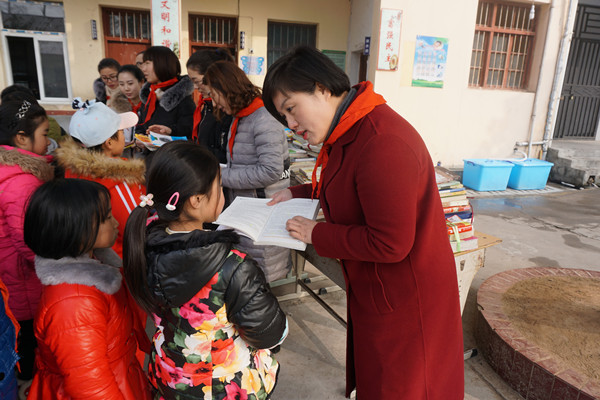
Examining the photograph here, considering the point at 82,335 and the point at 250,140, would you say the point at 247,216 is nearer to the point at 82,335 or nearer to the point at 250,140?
the point at 82,335

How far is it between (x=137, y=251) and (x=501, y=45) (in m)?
7.94

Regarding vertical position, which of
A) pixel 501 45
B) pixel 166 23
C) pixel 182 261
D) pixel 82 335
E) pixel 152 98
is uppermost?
pixel 501 45

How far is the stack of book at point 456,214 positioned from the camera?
6.23 feet

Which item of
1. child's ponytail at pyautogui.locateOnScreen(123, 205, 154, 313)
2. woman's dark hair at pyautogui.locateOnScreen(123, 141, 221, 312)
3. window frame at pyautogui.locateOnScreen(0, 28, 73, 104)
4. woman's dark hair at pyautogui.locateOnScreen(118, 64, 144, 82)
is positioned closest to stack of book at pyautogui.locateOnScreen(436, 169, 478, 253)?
woman's dark hair at pyautogui.locateOnScreen(123, 141, 221, 312)

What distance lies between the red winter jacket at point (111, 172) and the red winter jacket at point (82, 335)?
0.47 m

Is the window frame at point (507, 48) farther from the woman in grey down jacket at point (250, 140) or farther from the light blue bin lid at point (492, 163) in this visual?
the woman in grey down jacket at point (250, 140)

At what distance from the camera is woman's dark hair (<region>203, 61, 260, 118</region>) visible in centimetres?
207

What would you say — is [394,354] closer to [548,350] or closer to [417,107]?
[548,350]

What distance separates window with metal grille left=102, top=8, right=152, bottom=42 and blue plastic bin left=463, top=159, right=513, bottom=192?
20.2 feet

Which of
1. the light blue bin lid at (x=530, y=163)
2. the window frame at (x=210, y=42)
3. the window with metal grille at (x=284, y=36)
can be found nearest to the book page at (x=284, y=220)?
the light blue bin lid at (x=530, y=163)

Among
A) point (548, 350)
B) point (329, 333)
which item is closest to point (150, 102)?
point (329, 333)

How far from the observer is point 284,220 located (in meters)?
1.34

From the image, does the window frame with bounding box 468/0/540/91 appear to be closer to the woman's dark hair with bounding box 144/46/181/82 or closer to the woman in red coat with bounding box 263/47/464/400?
the woman's dark hair with bounding box 144/46/181/82

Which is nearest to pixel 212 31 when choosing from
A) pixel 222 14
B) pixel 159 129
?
pixel 222 14
